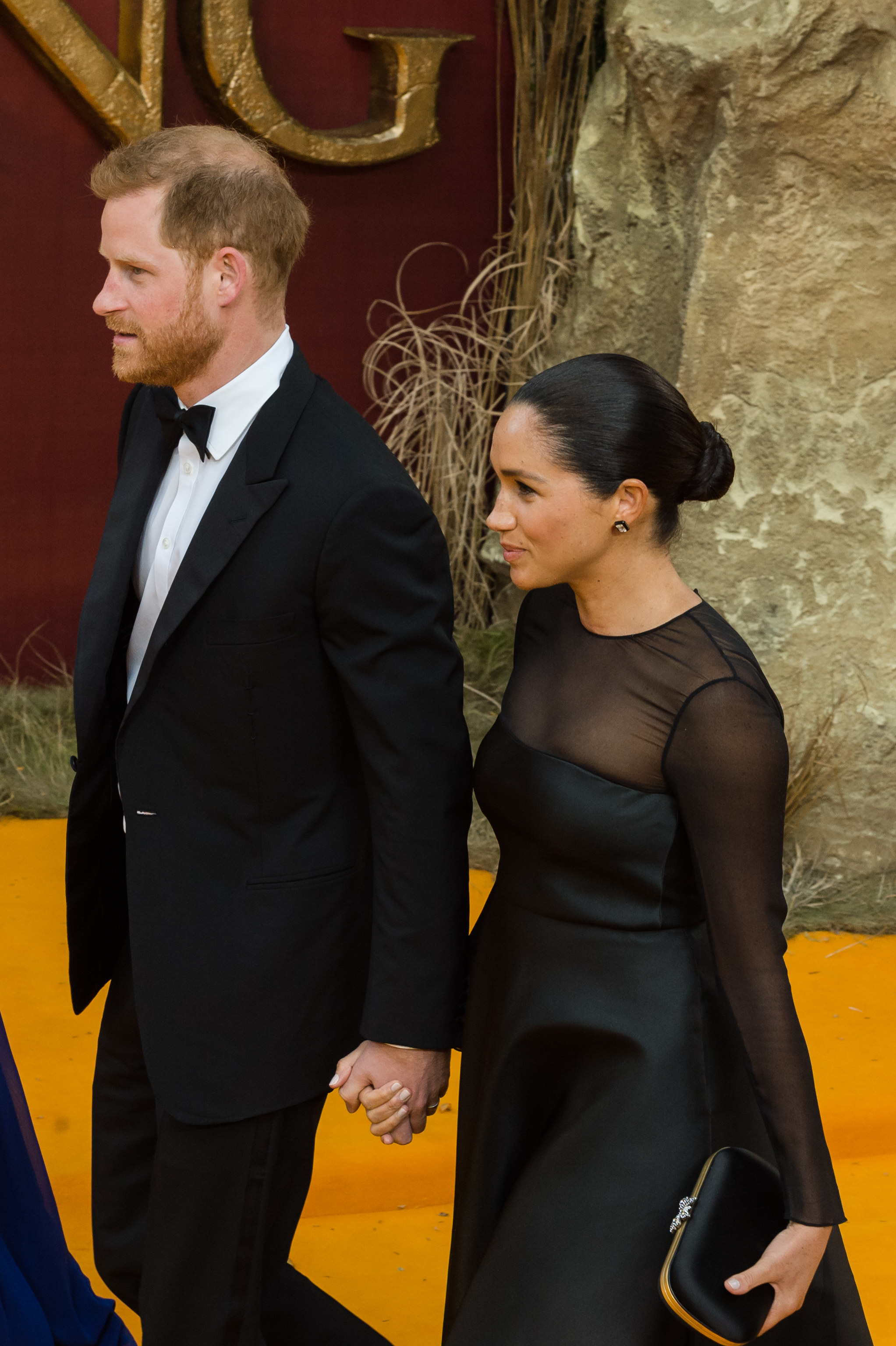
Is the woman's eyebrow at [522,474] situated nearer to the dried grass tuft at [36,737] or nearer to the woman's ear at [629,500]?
the woman's ear at [629,500]

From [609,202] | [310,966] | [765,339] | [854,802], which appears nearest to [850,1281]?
[310,966]

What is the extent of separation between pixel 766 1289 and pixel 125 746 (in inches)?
33.8

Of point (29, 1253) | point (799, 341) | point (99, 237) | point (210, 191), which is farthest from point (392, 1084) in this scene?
point (99, 237)

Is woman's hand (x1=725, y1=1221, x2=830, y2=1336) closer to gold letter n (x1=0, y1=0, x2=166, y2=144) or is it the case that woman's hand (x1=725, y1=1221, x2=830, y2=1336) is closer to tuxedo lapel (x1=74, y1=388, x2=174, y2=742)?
tuxedo lapel (x1=74, y1=388, x2=174, y2=742)

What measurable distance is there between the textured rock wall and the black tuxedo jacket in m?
2.40

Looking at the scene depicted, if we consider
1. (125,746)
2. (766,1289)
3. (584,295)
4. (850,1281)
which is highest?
(125,746)

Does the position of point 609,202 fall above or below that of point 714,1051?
below

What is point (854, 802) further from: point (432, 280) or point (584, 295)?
point (432, 280)

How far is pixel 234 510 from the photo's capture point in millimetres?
1528

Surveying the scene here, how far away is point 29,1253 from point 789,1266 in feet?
3.08

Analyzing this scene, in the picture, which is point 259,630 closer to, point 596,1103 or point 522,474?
point 522,474

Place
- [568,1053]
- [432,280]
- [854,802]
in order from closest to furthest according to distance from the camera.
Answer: [568,1053], [854,802], [432,280]

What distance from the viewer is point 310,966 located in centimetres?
161

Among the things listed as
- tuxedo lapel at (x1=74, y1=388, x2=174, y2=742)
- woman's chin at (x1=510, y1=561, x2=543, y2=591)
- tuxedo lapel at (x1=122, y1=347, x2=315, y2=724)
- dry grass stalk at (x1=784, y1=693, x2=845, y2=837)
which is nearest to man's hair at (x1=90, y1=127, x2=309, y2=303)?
tuxedo lapel at (x1=122, y1=347, x2=315, y2=724)
